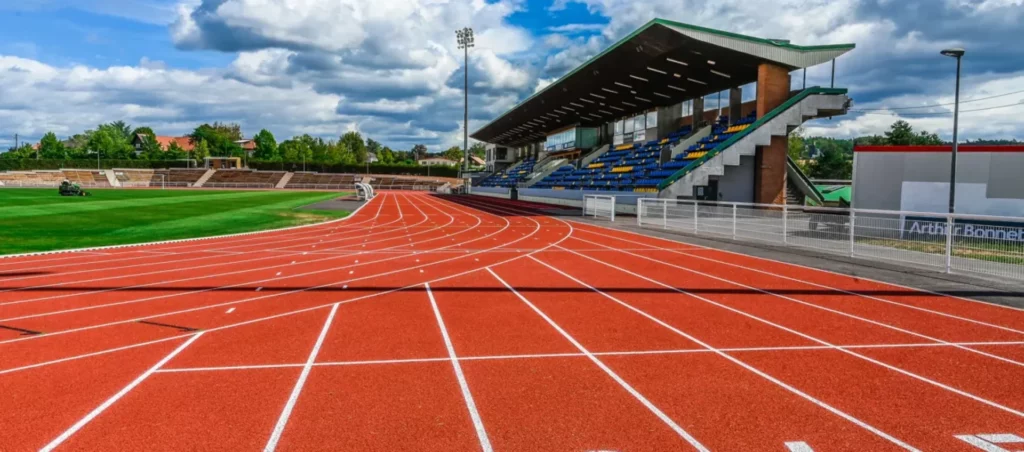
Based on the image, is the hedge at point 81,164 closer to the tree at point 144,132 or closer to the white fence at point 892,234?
the tree at point 144,132

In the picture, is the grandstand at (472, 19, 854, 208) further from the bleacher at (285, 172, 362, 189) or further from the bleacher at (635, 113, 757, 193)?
the bleacher at (285, 172, 362, 189)

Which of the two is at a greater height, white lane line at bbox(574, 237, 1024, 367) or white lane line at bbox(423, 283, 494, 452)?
white lane line at bbox(574, 237, 1024, 367)

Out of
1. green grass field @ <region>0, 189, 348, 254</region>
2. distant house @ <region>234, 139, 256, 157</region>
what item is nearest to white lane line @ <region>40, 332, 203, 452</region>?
green grass field @ <region>0, 189, 348, 254</region>

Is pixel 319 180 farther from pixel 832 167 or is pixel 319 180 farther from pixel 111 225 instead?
pixel 111 225

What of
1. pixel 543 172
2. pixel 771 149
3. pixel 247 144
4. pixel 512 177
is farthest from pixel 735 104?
pixel 247 144

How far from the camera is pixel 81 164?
99.7m

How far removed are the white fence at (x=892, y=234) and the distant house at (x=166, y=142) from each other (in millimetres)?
126100

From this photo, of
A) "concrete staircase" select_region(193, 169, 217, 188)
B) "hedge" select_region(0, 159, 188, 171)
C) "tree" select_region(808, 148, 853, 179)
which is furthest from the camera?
"hedge" select_region(0, 159, 188, 171)

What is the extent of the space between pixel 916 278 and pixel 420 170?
360ft

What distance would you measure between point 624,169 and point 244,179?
7514cm

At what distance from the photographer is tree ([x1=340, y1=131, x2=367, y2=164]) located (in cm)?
16402

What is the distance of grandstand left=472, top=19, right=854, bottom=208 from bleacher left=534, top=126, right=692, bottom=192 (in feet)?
0.43

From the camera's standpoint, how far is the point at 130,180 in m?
93.5

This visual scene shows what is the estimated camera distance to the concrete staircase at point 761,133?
3044cm
